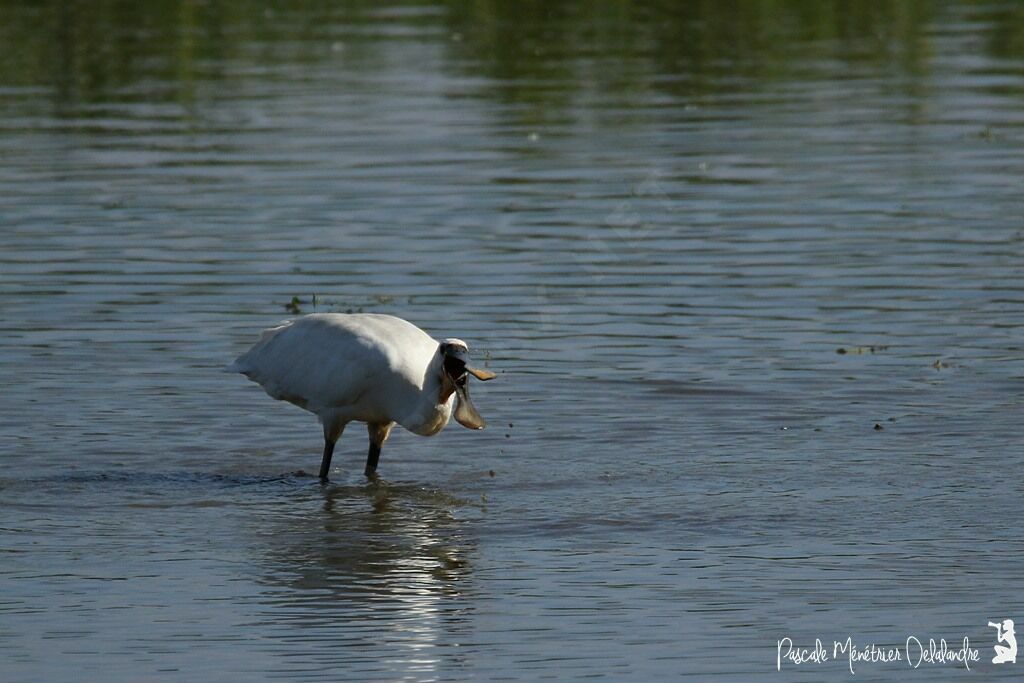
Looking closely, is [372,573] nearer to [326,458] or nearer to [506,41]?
[326,458]

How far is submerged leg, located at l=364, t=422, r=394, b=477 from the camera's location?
35.9 feet

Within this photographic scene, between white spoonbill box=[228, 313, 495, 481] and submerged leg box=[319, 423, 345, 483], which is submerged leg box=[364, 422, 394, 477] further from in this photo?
submerged leg box=[319, 423, 345, 483]

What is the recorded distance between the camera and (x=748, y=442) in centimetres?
1107

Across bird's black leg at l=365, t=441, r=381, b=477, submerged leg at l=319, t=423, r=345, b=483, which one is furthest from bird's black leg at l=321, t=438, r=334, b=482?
bird's black leg at l=365, t=441, r=381, b=477

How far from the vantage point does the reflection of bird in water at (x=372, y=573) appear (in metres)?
7.97

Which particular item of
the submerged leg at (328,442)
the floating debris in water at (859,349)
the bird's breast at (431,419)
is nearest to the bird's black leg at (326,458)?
the submerged leg at (328,442)

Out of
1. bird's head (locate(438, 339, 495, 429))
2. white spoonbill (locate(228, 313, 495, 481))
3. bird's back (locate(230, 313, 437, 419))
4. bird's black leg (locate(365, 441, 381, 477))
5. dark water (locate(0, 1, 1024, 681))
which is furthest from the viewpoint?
bird's black leg (locate(365, 441, 381, 477))

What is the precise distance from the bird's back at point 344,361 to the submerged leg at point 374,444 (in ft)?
0.60

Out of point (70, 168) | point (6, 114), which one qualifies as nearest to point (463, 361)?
point (70, 168)

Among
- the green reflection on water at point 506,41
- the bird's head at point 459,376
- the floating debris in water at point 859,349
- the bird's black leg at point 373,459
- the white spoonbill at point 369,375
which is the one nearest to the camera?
the bird's head at point 459,376

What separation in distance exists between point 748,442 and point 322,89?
1623 centimetres

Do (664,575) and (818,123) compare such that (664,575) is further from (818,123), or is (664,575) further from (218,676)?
(818,123)

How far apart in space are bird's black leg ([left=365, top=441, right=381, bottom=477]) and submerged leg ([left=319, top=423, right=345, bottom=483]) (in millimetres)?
197

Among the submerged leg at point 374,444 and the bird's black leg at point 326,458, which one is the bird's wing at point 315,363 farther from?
the submerged leg at point 374,444
